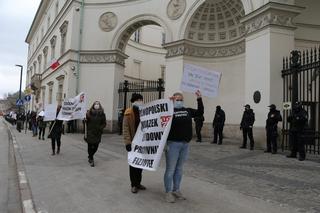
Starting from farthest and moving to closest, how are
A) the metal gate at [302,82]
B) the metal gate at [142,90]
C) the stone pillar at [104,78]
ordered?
the stone pillar at [104,78] < the metal gate at [142,90] < the metal gate at [302,82]

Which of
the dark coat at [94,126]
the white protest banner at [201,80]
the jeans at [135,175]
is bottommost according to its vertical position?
the jeans at [135,175]

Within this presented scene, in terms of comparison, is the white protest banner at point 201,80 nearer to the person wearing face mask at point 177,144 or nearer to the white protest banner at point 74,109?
the person wearing face mask at point 177,144

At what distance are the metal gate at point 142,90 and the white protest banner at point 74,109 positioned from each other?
31.9ft

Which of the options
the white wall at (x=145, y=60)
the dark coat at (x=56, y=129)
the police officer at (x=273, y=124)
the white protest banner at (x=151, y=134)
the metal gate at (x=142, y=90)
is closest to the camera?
the white protest banner at (x=151, y=134)

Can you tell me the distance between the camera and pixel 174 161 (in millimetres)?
6449

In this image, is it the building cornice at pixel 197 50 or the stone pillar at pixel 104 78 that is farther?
the stone pillar at pixel 104 78

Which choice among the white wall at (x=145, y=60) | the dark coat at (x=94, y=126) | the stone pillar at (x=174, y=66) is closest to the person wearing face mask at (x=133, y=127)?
the dark coat at (x=94, y=126)

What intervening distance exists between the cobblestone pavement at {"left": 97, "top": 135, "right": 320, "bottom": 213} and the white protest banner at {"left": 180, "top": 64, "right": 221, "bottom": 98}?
6.26 feet

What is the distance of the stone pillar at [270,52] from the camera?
1485 centimetres

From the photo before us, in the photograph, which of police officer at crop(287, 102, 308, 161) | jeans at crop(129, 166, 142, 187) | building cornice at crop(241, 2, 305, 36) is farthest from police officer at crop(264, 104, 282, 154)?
jeans at crop(129, 166, 142, 187)

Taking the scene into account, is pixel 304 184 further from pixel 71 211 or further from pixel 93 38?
pixel 93 38

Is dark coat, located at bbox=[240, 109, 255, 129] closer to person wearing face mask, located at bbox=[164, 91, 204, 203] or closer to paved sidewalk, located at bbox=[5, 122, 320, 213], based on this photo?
paved sidewalk, located at bbox=[5, 122, 320, 213]

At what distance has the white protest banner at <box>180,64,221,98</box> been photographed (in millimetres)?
7672

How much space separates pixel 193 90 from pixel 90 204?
2.84 m
